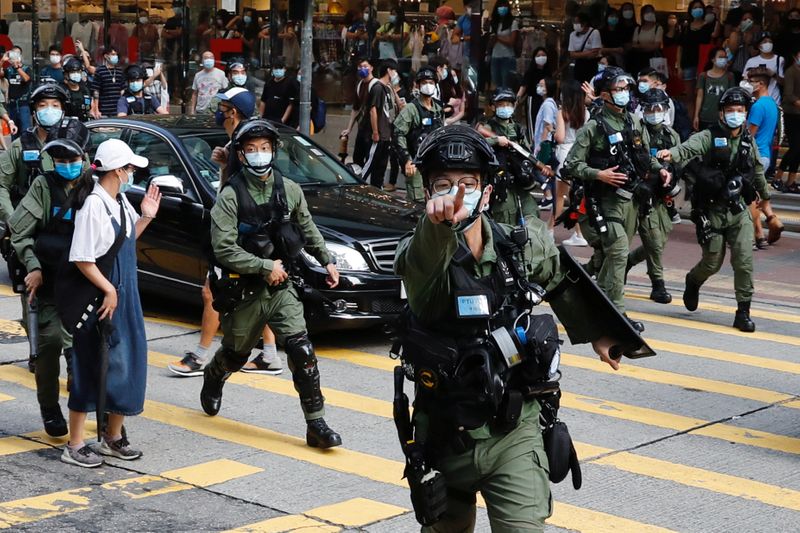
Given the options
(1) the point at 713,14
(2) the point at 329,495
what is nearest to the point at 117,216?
(2) the point at 329,495

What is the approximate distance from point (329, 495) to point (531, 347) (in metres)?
2.44

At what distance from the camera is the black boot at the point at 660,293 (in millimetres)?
12387

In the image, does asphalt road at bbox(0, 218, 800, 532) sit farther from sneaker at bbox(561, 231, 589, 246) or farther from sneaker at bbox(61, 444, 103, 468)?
sneaker at bbox(561, 231, 589, 246)

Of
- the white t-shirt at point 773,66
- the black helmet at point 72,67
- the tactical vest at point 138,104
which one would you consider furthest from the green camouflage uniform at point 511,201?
the tactical vest at point 138,104

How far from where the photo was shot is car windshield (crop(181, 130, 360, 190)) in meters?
10.9

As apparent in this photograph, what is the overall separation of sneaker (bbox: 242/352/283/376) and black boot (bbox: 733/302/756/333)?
4143 mm

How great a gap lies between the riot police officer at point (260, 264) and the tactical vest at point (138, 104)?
1266 cm

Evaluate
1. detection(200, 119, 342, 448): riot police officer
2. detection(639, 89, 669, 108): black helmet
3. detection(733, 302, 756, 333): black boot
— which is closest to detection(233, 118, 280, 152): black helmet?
detection(200, 119, 342, 448): riot police officer

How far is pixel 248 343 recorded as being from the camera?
782cm

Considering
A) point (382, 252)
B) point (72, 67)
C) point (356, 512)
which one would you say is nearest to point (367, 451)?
point (356, 512)

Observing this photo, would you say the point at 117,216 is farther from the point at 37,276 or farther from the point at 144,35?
the point at 144,35

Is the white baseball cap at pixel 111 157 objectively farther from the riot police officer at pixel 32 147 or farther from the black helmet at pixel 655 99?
the black helmet at pixel 655 99

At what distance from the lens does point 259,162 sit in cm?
777

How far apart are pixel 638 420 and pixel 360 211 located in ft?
10.9
